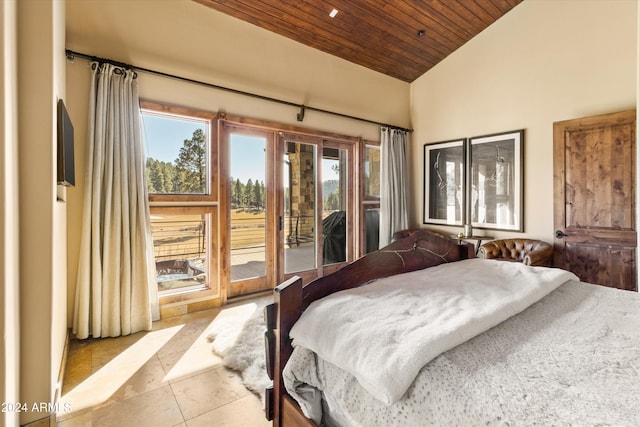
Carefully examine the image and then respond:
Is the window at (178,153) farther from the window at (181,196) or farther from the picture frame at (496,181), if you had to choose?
the picture frame at (496,181)

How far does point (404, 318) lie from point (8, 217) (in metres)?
1.56

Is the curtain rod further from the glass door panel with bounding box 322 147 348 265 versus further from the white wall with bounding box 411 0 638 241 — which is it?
the white wall with bounding box 411 0 638 241

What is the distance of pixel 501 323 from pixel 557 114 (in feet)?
12.0

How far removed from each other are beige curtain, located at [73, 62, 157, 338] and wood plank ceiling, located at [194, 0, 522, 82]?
148 centimetres

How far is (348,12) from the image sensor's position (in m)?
3.50

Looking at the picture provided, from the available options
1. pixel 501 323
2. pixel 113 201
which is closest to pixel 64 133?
pixel 113 201

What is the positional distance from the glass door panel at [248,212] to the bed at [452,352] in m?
2.26

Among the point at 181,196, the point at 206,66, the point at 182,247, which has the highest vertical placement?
the point at 206,66

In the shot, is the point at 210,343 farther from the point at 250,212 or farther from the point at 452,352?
the point at 452,352

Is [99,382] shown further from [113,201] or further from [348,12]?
[348,12]

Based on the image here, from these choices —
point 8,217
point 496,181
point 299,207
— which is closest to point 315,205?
point 299,207

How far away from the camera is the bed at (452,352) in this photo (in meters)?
0.75

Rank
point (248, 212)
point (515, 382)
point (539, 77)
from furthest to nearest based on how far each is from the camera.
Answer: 1. point (539, 77)
2. point (248, 212)
3. point (515, 382)

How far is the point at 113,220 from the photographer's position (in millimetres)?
2664
